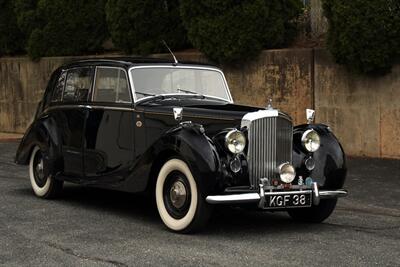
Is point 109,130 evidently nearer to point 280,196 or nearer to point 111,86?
point 111,86

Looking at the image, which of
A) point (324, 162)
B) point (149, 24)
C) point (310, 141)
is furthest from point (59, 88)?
point (149, 24)

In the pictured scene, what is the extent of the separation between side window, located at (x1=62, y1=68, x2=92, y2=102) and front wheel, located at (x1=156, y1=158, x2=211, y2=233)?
207 cm

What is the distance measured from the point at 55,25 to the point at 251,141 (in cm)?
1230

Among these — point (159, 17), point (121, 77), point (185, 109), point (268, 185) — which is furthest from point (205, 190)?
point (159, 17)

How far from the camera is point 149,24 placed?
15156 millimetres

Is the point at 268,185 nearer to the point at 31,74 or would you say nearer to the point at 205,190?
the point at 205,190

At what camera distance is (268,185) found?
6375 millimetres

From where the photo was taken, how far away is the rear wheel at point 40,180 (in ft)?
28.1

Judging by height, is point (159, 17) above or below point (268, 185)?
above

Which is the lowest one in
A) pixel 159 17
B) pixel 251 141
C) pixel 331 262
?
pixel 331 262

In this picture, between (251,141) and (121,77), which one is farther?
(121,77)

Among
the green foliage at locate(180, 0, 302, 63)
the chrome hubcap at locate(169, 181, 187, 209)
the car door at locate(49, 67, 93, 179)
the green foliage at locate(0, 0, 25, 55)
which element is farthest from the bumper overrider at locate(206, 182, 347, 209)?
the green foliage at locate(0, 0, 25, 55)

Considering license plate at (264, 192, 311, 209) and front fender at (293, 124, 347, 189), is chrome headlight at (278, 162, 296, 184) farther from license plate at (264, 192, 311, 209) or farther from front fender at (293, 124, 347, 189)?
front fender at (293, 124, 347, 189)

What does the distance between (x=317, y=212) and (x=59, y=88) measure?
386 cm
